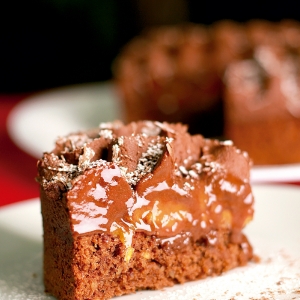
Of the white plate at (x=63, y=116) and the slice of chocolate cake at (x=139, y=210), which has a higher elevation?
the slice of chocolate cake at (x=139, y=210)

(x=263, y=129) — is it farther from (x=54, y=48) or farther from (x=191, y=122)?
(x=54, y=48)

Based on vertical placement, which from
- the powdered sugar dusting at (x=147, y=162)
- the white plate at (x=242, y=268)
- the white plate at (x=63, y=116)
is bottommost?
the white plate at (x=63, y=116)

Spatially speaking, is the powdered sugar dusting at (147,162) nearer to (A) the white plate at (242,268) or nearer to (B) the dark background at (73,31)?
(A) the white plate at (242,268)

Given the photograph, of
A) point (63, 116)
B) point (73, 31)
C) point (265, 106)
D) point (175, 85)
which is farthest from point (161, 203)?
point (73, 31)

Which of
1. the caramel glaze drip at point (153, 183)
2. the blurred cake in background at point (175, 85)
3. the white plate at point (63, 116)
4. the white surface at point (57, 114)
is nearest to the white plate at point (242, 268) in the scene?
the caramel glaze drip at point (153, 183)

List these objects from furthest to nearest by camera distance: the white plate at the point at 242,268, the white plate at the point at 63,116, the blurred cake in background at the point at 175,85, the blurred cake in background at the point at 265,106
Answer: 1. the blurred cake in background at the point at 175,85
2. the blurred cake in background at the point at 265,106
3. the white plate at the point at 63,116
4. the white plate at the point at 242,268

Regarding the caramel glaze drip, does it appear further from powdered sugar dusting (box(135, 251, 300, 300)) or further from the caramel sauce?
powdered sugar dusting (box(135, 251, 300, 300))

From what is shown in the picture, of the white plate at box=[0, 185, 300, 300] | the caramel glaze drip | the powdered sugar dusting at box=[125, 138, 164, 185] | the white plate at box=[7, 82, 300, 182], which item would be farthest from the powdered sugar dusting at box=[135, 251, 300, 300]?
the white plate at box=[7, 82, 300, 182]
